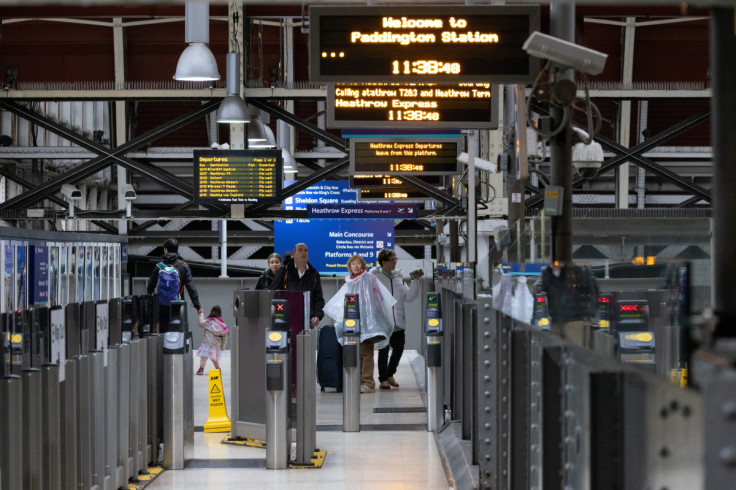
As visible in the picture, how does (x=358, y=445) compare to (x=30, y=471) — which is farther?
(x=358, y=445)

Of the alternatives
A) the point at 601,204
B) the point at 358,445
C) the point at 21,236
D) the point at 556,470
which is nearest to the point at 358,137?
the point at 21,236

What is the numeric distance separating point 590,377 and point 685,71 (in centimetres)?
2112

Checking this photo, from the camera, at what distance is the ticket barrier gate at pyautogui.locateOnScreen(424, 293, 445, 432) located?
10742 mm

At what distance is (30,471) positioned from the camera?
17.9 feet

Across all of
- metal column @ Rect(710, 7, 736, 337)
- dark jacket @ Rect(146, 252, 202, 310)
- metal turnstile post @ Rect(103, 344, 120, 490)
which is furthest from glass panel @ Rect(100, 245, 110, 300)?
metal column @ Rect(710, 7, 736, 337)

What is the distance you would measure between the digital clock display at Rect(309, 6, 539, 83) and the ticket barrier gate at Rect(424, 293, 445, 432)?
4191mm

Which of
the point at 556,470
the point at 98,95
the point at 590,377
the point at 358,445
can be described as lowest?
the point at 358,445

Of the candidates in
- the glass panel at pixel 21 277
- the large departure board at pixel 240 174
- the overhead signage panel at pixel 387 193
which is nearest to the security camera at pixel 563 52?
the glass panel at pixel 21 277

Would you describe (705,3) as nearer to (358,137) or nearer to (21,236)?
(358,137)

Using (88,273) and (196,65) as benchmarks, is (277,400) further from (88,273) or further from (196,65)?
(88,273)

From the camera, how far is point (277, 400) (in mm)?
9000

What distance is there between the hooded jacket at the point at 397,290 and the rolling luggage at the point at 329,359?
0.86m

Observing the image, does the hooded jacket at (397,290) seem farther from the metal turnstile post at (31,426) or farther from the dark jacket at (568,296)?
the dark jacket at (568,296)

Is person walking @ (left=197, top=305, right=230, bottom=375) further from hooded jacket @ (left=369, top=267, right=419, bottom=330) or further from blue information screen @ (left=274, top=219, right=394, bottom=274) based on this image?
blue information screen @ (left=274, top=219, right=394, bottom=274)
